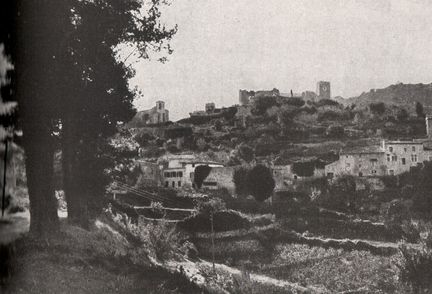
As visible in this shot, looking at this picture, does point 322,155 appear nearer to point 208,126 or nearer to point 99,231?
point 208,126

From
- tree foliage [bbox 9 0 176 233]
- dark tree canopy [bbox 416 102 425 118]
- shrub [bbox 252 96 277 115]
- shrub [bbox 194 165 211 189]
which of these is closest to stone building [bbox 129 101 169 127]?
tree foliage [bbox 9 0 176 233]

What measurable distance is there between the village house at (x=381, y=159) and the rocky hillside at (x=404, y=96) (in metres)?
7.40

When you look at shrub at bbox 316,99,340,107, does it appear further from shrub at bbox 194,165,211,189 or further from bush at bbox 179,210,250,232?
bush at bbox 179,210,250,232

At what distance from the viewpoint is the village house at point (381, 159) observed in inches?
788

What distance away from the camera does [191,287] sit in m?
8.70

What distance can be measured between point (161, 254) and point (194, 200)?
6941 millimetres

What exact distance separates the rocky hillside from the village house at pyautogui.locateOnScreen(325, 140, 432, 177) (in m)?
7.40

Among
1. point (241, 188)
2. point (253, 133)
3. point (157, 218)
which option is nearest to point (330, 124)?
point (253, 133)

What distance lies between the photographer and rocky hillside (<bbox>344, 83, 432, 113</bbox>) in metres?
32.2

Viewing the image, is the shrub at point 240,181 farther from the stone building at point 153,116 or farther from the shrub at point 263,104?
the shrub at point 263,104

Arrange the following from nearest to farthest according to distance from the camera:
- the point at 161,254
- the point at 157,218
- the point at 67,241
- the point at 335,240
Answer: the point at 67,241, the point at 161,254, the point at 157,218, the point at 335,240

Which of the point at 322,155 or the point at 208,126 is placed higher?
the point at 208,126

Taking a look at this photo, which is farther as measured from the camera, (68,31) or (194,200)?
(194,200)

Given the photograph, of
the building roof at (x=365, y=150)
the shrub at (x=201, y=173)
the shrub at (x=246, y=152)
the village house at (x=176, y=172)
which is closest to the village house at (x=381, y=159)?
the building roof at (x=365, y=150)
